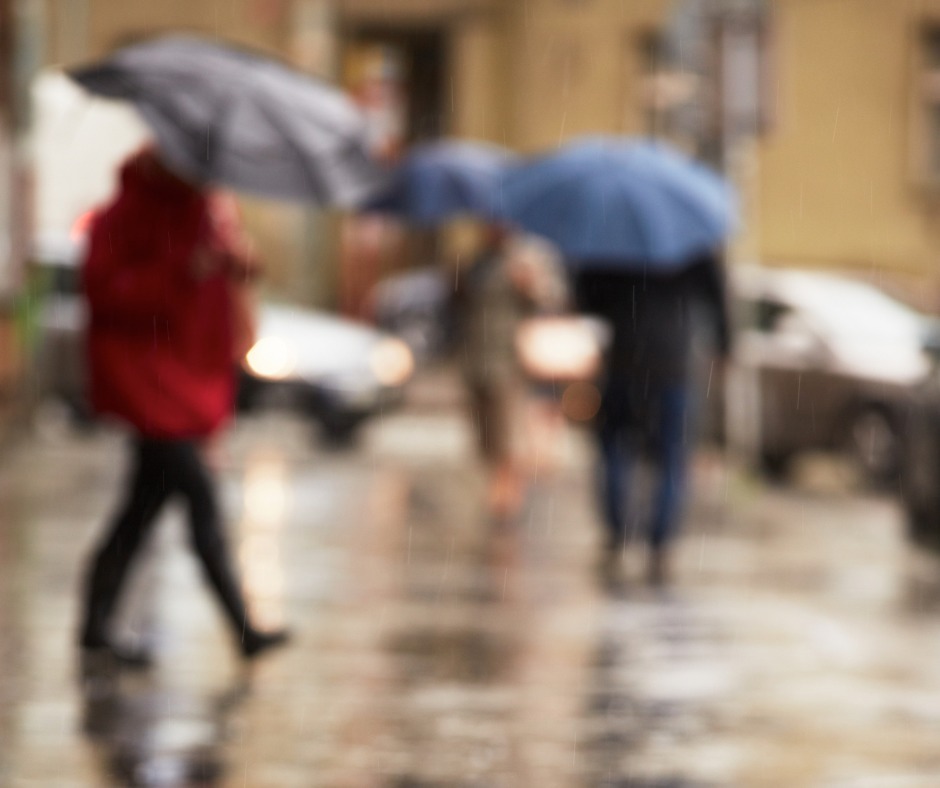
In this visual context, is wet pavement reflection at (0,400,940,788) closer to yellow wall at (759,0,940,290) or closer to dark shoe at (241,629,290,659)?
dark shoe at (241,629,290,659)

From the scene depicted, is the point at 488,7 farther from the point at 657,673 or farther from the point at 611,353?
the point at 657,673

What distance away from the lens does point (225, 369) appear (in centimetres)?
846

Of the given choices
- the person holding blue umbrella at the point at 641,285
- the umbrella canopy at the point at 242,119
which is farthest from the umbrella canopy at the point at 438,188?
the umbrella canopy at the point at 242,119

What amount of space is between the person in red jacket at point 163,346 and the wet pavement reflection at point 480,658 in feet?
1.29

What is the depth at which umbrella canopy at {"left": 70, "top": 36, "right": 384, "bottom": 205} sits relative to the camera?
26.6 feet

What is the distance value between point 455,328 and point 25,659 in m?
6.58

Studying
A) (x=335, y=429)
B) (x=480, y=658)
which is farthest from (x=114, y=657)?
(x=335, y=429)

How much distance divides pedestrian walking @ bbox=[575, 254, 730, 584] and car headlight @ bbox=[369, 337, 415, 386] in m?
9.83

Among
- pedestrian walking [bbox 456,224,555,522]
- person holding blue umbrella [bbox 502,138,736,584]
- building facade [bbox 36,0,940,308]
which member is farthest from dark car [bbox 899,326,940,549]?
building facade [bbox 36,0,940,308]

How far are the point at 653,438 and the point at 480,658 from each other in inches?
121

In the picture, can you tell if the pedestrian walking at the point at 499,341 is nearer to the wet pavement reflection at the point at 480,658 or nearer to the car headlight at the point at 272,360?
the wet pavement reflection at the point at 480,658

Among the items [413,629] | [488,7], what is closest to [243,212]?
[488,7]

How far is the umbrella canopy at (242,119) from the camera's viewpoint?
8.12 metres

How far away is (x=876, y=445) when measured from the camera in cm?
1733
